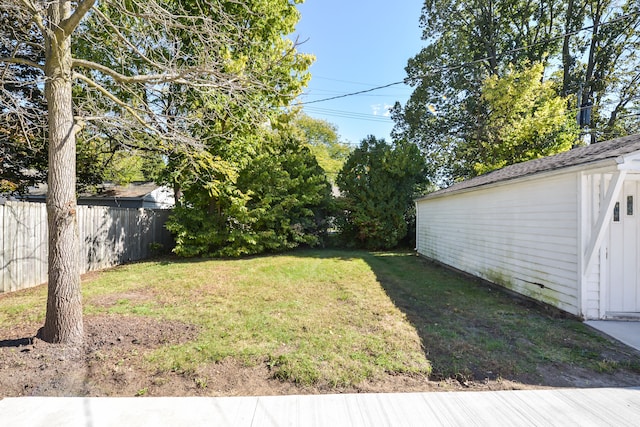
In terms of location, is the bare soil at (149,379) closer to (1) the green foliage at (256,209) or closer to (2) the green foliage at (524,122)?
(1) the green foliage at (256,209)

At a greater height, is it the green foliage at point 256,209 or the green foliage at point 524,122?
the green foliage at point 524,122

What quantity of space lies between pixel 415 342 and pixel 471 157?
53.0ft

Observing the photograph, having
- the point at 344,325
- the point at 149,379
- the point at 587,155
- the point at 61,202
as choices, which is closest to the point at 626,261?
the point at 587,155

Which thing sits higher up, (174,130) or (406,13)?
(406,13)

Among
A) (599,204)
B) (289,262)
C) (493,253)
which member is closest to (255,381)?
(599,204)

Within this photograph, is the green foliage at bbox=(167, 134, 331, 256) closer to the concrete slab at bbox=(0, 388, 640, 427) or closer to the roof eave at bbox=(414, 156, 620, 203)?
the roof eave at bbox=(414, 156, 620, 203)

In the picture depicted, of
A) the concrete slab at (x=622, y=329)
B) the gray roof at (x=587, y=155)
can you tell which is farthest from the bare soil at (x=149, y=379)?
the gray roof at (x=587, y=155)

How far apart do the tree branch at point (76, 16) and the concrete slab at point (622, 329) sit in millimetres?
7085

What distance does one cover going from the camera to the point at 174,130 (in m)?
4.32

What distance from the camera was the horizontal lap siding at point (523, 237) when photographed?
4.64m

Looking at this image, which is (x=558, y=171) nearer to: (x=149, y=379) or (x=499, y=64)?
(x=149, y=379)

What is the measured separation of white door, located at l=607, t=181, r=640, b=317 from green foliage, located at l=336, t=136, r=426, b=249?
9.20m

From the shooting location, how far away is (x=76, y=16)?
10.6 feet

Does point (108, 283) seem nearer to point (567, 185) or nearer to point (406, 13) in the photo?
point (567, 185)
